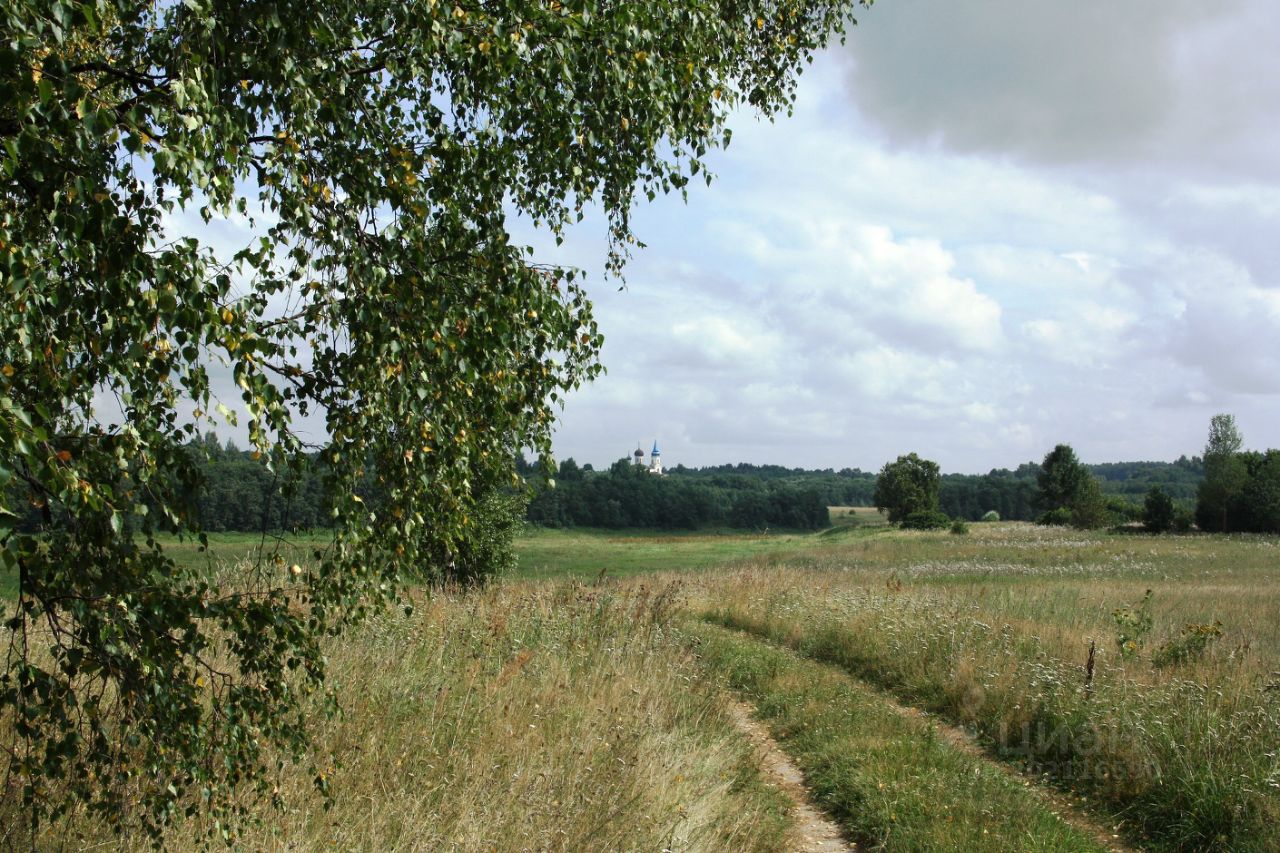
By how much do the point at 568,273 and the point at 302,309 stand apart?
162 cm

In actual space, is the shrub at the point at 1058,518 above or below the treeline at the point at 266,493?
below

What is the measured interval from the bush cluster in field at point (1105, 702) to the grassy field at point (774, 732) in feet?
0.09

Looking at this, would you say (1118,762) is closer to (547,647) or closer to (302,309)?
(547,647)

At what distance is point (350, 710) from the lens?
6.18m

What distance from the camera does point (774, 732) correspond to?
9.96 meters

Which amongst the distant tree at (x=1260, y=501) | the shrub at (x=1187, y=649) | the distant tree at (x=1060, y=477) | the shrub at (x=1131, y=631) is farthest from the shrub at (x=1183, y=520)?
the shrub at (x=1187, y=649)

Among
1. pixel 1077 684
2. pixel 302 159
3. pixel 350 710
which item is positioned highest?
pixel 302 159

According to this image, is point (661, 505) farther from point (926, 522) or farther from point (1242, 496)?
point (1242, 496)

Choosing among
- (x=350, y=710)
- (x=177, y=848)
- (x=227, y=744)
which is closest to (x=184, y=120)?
(x=227, y=744)

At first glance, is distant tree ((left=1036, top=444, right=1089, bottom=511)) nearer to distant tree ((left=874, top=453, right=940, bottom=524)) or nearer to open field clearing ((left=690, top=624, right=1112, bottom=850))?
distant tree ((left=874, top=453, right=940, bottom=524))

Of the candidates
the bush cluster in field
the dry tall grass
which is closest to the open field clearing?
the bush cluster in field

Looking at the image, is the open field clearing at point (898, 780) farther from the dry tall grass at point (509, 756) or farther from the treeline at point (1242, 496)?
the treeline at point (1242, 496)

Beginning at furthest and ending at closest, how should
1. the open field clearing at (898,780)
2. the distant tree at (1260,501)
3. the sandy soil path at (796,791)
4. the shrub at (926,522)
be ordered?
the shrub at (926,522)
the distant tree at (1260,501)
the sandy soil path at (796,791)
the open field clearing at (898,780)

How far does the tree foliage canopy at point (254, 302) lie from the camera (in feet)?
9.27
